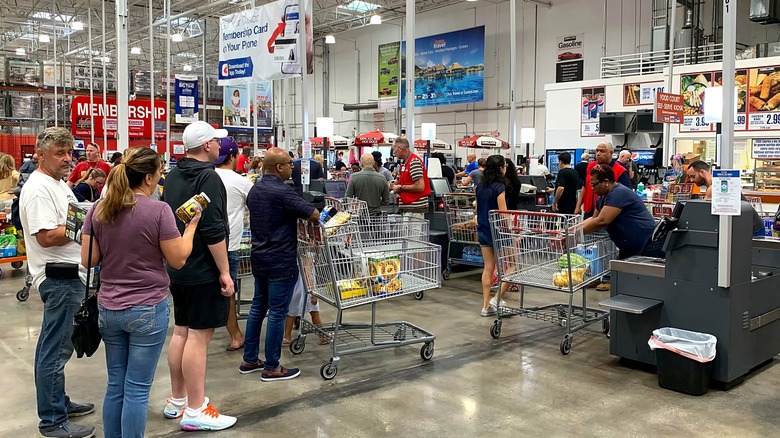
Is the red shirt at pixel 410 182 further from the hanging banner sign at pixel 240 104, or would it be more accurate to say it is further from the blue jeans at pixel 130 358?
the hanging banner sign at pixel 240 104

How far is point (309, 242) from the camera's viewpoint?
4.57 meters

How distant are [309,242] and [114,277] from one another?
1.88 meters

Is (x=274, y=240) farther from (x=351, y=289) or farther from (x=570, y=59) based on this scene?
(x=570, y=59)

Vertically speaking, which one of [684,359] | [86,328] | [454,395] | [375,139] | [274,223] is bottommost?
[454,395]

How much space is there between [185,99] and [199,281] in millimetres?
12578

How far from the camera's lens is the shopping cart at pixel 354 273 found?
4.48m

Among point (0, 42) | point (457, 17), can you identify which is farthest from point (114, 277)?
Answer: point (0, 42)

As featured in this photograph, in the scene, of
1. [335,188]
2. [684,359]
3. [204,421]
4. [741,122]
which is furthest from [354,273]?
[741,122]

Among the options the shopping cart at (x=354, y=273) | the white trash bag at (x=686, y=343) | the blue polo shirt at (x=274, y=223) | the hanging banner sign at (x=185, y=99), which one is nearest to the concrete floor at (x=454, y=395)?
the shopping cart at (x=354, y=273)

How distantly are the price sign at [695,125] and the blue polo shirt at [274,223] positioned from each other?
1374cm

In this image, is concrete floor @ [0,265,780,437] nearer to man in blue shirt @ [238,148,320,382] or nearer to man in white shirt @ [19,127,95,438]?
man in white shirt @ [19,127,95,438]

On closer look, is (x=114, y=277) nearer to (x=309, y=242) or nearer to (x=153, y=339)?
(x=153, y=339)

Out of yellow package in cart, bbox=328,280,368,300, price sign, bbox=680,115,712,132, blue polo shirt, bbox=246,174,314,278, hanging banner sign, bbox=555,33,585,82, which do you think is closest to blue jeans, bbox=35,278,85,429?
blue polo shirt, bbox=246,174,314,278

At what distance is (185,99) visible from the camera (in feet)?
49.1
